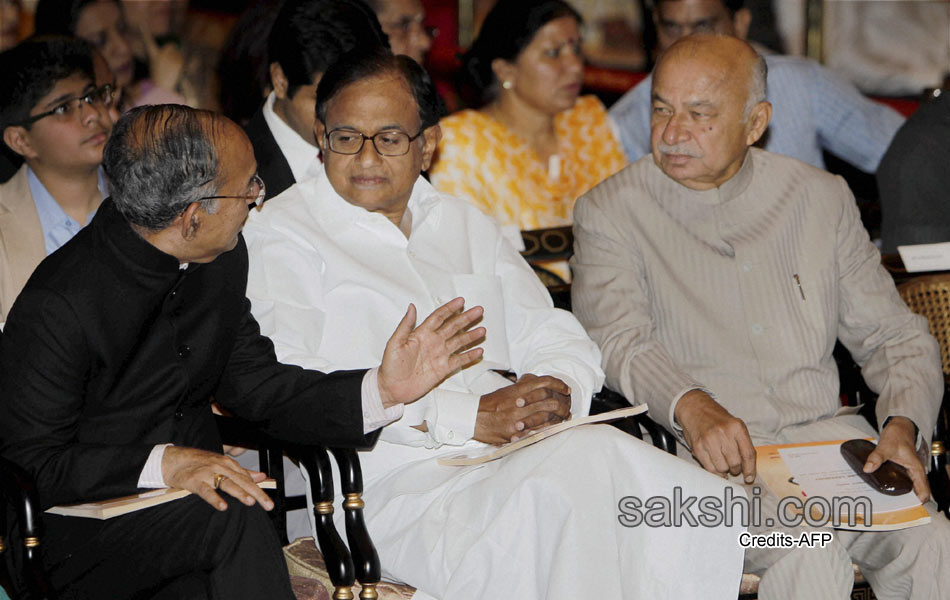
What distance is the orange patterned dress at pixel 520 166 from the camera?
500 centimetres

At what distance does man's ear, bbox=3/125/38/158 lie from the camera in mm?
3949

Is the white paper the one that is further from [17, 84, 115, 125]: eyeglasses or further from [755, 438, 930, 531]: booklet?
[17, 84, 115, 125]: eyeglasses

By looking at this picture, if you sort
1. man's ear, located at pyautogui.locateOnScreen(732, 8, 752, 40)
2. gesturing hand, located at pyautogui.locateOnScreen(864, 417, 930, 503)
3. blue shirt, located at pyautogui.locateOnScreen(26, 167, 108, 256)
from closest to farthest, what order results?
gesturing hand, located at pyautogui.locateOnScreen(864, 417, 930, 503), blue shirt, located at pyautogui.locateOnScreen(26, 167, 108, 256), man's ear, located at pyautogui.locateOnScreen(732, 8, 752, 40)

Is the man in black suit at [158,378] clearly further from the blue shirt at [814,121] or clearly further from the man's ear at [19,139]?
the blue shirt at [814,121]

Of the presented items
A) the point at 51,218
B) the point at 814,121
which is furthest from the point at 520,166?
the point at 51,218

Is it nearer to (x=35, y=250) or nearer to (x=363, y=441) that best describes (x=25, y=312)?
(x=363, y=441)

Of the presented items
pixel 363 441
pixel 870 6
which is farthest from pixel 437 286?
pixel 870 6

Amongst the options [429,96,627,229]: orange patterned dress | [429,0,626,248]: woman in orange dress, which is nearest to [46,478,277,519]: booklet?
[429,96,627,229]: orange patterned dress

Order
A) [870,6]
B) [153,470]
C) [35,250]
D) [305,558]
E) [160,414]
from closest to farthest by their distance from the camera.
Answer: [153,470] → [160,414] → [305,558] → [35,250] → [870,6]

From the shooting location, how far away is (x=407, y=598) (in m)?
3.03

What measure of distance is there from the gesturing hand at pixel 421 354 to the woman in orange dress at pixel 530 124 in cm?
205

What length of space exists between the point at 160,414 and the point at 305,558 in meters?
0.58

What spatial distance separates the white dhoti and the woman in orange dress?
2.24 m

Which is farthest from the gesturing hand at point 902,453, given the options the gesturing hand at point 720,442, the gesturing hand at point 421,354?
the gesturing hand at point 421,354
